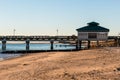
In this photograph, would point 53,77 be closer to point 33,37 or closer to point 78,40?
point 78,40

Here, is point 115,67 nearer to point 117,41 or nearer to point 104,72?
point 104,72

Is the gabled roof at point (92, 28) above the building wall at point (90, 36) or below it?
above

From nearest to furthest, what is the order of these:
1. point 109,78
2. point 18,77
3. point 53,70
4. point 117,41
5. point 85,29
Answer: point 109,78
point 18,77
point 53,70
point 85,29
point 117,41

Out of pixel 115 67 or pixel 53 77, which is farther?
pixel 115 67

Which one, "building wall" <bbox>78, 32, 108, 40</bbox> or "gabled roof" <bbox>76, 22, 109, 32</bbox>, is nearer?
"gabled roof" <bbox>76, 22, 109, 32</bbox>

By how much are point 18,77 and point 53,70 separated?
11.0ft

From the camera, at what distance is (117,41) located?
82.9 m

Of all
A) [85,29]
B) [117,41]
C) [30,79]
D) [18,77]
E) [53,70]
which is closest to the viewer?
[30,79]

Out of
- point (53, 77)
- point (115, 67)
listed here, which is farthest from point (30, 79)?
point (115, 67)

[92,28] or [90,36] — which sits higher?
[92,28]

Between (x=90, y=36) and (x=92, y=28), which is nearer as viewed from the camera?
(x=92, y=28)

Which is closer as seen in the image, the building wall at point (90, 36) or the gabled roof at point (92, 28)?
the gabled roof at point (92, 28)

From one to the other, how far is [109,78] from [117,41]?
61607 mm

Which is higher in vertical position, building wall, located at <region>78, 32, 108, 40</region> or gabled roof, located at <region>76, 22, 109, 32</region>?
gabled roof, located at <region>76, 22, 109, 32</region>
